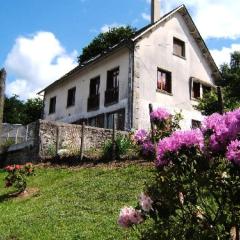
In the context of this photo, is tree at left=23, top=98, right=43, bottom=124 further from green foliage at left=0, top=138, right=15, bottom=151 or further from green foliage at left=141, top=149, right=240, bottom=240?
green foliage at left=141, top=149, right=240, bottom=240

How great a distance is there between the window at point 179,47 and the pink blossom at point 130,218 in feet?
88.2

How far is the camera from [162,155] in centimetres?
466

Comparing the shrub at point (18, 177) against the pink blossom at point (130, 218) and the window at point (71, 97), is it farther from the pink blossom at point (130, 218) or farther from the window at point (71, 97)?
the window at point (71, 97)

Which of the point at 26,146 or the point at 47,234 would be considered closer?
the point at 47,234

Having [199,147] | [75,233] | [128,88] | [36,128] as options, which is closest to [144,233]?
[199,147]

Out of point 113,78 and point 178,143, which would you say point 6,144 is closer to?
point 113,78

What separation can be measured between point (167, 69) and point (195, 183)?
2590 cm

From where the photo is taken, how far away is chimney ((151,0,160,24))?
105 ft

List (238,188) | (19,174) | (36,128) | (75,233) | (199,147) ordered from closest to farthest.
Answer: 1. (238,188)
2. (199,147)
3. (75,233)
4. (19,174)
5. (36,128)


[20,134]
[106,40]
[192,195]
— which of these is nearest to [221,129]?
[192,195]

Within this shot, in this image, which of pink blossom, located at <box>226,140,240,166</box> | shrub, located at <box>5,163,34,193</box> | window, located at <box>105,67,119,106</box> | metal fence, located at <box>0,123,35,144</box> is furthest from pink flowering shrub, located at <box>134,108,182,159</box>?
window, located at <box>105,67,119,106</box>

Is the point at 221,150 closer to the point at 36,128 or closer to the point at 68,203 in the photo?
the point at 68,203

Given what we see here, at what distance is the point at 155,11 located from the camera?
32.2m

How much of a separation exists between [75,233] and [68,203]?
3.43 m
